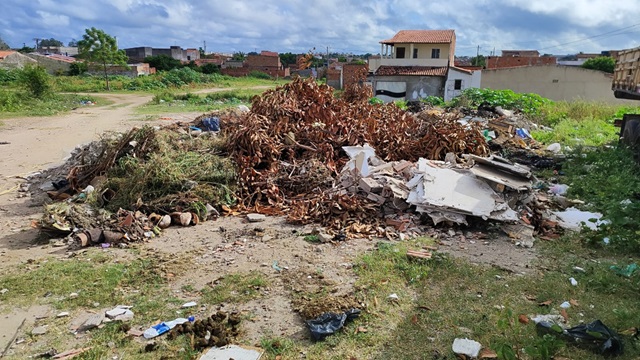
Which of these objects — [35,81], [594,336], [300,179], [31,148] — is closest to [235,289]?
[594,336]

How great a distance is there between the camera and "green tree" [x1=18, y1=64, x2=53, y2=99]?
72.4 ft

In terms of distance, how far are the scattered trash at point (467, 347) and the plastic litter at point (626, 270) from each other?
203 cm

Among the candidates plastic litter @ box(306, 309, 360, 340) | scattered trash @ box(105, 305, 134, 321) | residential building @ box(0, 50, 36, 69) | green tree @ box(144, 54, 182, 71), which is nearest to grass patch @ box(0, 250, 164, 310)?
scattered trash @ box(105, 305, 134, 321)

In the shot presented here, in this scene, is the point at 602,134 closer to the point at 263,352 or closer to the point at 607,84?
the point at 263,352

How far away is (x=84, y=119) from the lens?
683 inches

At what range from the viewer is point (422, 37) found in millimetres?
37125

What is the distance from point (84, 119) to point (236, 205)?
541 inches

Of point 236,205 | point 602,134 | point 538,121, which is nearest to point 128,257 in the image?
point 236,205

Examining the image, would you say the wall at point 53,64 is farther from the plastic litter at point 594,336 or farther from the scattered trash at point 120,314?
the plastic litter at point 594,336

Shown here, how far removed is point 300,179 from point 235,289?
10.1 feet

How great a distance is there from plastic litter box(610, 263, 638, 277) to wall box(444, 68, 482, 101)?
92.5 ft

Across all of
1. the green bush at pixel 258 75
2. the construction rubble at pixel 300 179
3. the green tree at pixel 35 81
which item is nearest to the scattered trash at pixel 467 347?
the construction rubble at pixel 300 179

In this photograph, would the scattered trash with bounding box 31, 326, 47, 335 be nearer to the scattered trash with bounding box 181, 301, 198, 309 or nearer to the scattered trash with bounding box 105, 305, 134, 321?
the scattered trash with bounding box 105, 305, 134, 321

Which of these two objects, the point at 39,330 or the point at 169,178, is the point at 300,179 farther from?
the point at 39,330
